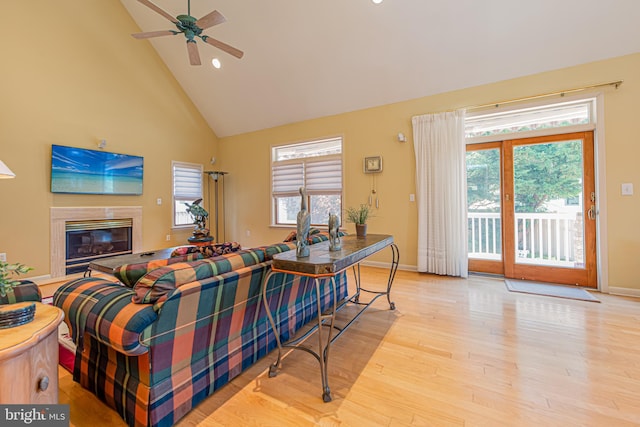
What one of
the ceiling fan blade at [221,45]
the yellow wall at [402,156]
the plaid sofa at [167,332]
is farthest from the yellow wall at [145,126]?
the plaid sofa at [167,332]

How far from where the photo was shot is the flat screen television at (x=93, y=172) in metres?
4.03

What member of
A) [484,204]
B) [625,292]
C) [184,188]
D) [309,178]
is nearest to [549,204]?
[484,204]

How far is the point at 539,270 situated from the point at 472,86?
268cm

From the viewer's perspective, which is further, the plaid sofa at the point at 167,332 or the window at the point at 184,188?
the window at the point at 184,188

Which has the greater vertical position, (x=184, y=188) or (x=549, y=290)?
(x=184, y=188)

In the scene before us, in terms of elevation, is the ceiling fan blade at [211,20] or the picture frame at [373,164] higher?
the ceiling fan blade at [211,20]

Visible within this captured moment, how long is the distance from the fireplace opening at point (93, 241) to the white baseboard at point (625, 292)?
7040 millimetres

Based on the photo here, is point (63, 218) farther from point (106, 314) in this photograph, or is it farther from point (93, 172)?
point (106, 314)

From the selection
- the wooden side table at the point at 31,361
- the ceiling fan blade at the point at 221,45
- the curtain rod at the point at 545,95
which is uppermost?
the ceiling fan blade at the point at 221,45

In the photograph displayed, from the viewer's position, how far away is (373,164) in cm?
455

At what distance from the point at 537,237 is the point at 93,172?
21.9 feet

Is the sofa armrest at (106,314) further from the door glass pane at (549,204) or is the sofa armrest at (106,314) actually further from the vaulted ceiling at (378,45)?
the door glass pane at (549,204)

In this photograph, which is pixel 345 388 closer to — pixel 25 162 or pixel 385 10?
pixel 385 10

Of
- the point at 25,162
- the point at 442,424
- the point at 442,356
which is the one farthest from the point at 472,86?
the point at 25,162
